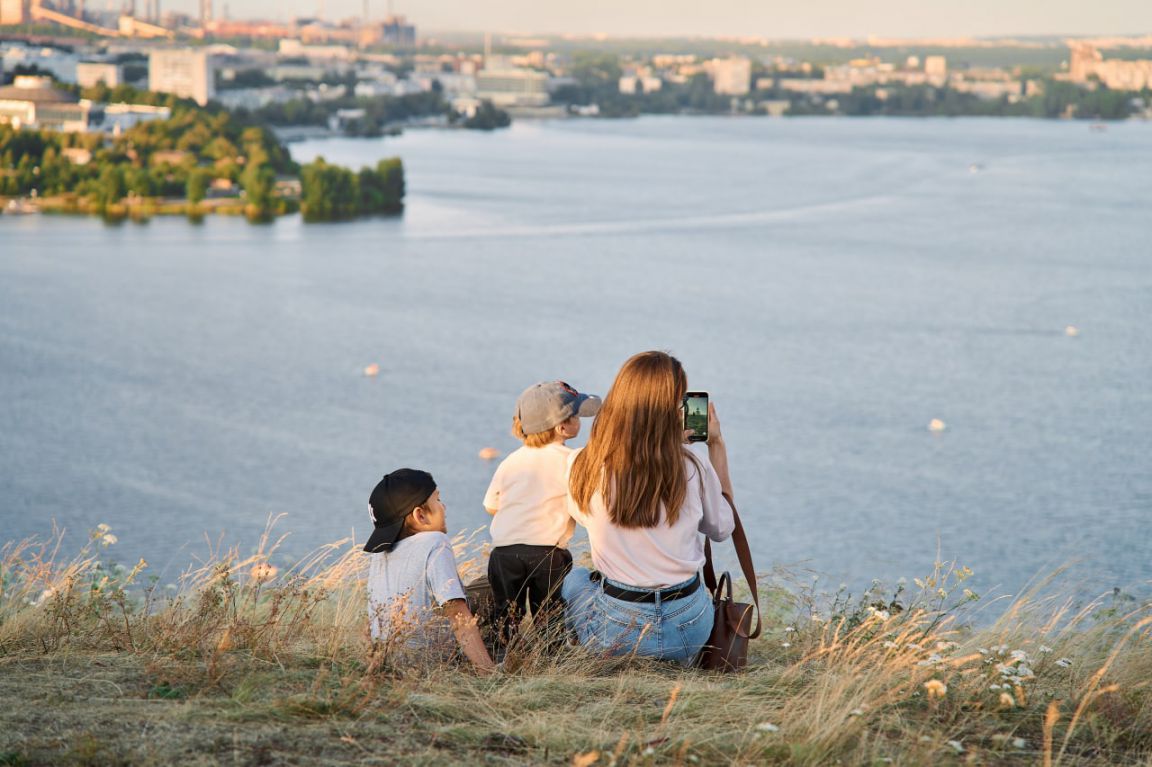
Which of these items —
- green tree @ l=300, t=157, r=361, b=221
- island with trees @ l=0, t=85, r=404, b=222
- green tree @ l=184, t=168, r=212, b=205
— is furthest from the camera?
green tree @ l=184, t=168, r=212, b=205

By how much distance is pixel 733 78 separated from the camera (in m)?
119

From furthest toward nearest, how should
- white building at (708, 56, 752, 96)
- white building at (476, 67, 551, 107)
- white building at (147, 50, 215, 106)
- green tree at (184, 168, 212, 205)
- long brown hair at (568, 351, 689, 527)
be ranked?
white building at (708, 56, 752, 96)
white building at (476, 67, 551, 107)
white building at (147, 50, 215, 106)
green tree at (184, 168, 212, 205)
long brown hair at (568, 351, 689, 527)

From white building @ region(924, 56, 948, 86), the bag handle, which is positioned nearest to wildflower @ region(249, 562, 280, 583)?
the bag handle

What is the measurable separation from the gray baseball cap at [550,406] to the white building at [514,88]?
112m

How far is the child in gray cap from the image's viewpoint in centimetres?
271

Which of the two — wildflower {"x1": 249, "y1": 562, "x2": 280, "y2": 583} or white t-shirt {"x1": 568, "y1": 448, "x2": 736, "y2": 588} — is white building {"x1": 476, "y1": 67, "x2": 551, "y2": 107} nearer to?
wildflower {"x1": 249, "y1": 562, "x2": 280, "y2": 583}

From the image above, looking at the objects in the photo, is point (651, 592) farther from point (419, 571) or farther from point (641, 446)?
point (419, 571)

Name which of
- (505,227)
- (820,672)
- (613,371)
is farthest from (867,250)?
(820,672)

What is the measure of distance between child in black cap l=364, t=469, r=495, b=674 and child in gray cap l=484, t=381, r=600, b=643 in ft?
0.53

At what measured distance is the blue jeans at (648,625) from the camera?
261 cm

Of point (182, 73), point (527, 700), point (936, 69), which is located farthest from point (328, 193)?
point (936, 69)

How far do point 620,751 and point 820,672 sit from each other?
816 mm

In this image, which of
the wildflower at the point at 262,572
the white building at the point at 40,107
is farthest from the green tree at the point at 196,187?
the wildflower at the point at 262,572

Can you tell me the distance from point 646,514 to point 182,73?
8550 centimetres
